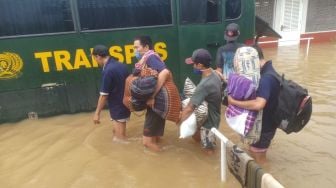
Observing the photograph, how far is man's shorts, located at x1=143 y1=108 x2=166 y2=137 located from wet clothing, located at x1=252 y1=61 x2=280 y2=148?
3.96 ft

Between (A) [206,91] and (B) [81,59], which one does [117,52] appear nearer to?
(B) [81,59]

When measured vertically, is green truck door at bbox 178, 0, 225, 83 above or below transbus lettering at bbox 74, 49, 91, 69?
above

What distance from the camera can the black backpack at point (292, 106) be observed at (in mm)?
3205

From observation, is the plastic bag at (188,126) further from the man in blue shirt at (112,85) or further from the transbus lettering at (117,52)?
the transbus lettering at (117,52)

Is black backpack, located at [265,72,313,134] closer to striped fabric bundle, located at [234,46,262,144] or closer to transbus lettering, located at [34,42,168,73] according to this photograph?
striped fabric bundle, located at [234,46,262,144]

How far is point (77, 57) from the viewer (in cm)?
521

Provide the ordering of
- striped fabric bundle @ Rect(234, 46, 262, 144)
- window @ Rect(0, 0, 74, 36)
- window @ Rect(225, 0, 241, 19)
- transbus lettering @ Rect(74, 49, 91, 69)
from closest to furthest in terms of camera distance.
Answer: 1. striped fabric bundle @ Rect(234, 46, 262, 144)
2. window @ Rect(0, 0, 74, 36)
3. transbus lettering @ Rect(74, 49, 91, 69)
4. window @ Rect(225, 0, 241, 19)

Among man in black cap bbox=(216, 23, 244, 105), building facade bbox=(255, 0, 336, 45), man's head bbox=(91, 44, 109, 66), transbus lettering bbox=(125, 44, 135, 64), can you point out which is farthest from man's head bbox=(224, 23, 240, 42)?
building facade bbox=(255, 0, 336, 45)

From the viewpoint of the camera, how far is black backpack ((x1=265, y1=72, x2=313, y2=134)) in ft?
10.5

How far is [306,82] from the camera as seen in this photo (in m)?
7.76

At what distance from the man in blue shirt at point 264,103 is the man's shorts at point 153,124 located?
114cm

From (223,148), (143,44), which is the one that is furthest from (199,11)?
(223,148)

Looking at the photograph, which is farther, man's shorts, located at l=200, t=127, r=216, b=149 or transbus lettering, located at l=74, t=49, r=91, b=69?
transbus lettering, located at l=74, t=49, r=91, b=69

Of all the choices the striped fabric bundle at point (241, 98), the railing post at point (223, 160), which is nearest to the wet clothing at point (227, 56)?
the striped fabric bundle at point (241, 98)
